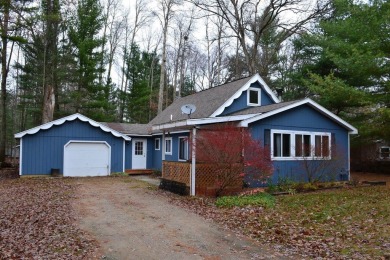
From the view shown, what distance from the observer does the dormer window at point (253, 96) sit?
18.3 metres

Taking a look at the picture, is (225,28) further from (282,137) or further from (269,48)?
(282,137)

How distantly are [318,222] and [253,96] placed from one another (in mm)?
11425

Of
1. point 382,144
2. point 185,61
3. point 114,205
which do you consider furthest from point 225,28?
point 114,205

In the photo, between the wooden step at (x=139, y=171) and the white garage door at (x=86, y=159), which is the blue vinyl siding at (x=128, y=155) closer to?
the wooden step at (x=139, y=171)

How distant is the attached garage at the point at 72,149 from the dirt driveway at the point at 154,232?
7799 millimetres

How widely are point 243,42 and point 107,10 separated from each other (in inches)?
659

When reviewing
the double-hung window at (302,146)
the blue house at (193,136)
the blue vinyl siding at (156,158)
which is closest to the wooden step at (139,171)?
the blue house at (193,136)

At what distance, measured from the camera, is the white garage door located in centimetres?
1833

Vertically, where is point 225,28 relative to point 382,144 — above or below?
above

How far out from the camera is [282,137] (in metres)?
13.7

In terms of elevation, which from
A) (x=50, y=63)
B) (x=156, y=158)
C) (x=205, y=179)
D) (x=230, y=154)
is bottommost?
(x=205, y=179)

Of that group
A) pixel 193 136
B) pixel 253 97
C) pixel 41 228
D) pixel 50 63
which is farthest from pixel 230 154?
pixel 50 63

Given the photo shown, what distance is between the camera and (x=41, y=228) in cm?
726

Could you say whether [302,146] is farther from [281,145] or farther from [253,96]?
[253,96]
